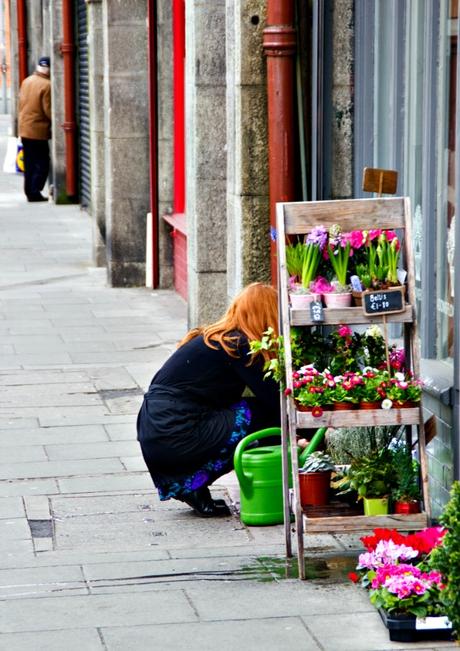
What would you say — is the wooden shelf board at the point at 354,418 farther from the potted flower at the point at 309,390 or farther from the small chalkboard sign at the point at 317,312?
the small chalkboard sign at the point at 317,312

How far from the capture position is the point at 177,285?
14.5 m

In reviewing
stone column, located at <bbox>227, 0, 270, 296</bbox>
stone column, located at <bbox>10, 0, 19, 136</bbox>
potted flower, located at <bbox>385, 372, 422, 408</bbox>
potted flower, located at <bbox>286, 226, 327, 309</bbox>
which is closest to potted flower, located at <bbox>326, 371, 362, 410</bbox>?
potted flower, located at <bbox>385, 372, 422, 408</bbox>

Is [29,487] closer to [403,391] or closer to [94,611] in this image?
[94,611]

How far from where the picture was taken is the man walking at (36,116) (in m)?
22.8

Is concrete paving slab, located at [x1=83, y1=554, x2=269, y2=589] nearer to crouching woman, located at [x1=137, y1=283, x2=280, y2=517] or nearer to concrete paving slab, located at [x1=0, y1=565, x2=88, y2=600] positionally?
concrete paving slab, located at [x1=0, y1=565, x2=88, y2=600]

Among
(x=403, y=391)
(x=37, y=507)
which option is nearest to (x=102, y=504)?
(x=37, y=507)

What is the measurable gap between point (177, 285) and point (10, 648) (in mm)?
9419

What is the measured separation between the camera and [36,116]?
22.9 metres

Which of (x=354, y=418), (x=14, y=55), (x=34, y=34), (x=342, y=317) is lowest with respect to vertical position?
(x=354, y=418)

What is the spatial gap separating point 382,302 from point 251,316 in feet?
2.87

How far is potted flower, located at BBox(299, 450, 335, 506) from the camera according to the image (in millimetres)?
6242

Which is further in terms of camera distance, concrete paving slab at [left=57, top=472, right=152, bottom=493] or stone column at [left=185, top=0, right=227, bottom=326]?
stone column at [left=185, top=0, right=227, bottom=326]

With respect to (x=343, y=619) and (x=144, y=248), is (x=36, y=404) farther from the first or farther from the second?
(x=144, y=248)

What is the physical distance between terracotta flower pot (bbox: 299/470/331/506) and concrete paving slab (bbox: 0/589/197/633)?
0.73 meters
